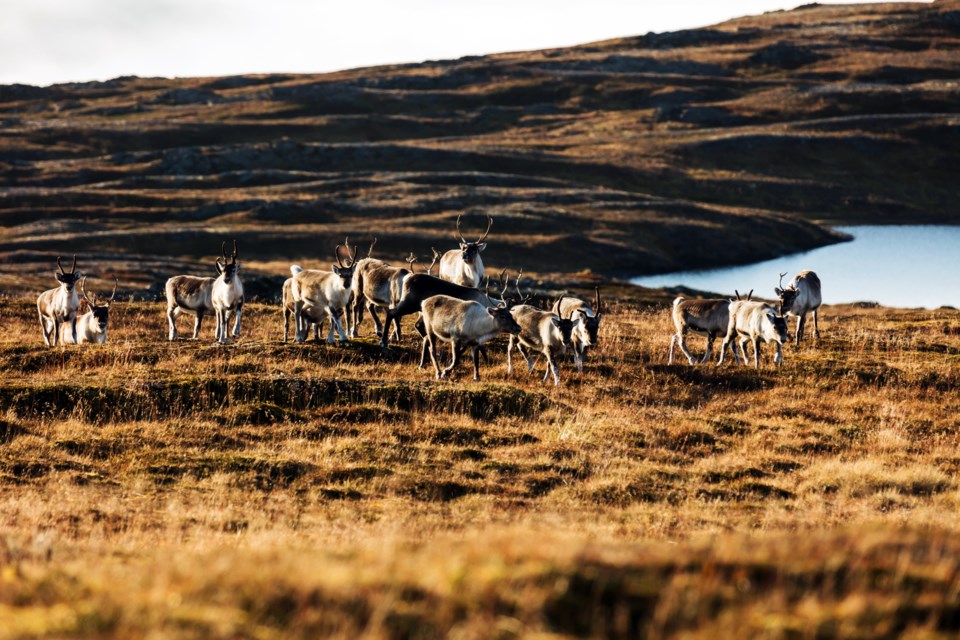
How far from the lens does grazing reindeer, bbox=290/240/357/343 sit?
24.4 meters

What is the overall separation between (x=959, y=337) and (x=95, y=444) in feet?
87.6

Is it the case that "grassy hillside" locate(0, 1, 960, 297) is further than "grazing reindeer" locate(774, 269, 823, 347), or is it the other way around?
"grassy hillside" locate(0, 1, 960, 297)

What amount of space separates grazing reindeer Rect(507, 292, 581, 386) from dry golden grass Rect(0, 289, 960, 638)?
0.80 metres

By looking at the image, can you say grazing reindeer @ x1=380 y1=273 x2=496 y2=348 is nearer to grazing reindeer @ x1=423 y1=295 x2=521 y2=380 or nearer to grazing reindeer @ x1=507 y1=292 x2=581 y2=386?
grazing reindeer @ x1=507 y1=292 x2=581 y2=386

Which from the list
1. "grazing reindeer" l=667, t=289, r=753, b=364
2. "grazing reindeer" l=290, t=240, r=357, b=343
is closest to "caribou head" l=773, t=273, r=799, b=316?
"grazing reindeer" l=667, t=289, r=753, b=364

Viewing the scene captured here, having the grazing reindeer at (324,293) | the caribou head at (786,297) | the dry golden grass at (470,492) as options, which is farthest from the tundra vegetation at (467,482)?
the caribou head at (786,297)

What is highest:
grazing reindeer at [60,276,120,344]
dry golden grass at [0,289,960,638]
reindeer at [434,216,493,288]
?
reindeer at [434,216,493,288]

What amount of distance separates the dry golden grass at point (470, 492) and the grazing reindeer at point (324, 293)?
4.29 feet

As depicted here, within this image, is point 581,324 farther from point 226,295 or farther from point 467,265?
point 226,295

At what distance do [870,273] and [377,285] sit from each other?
183 ft

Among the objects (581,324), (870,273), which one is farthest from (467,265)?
(870,273)

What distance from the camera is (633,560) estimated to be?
7.74 metres

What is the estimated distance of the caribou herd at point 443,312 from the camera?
890 inches

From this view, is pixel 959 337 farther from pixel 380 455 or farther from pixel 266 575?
pixel 266 575
